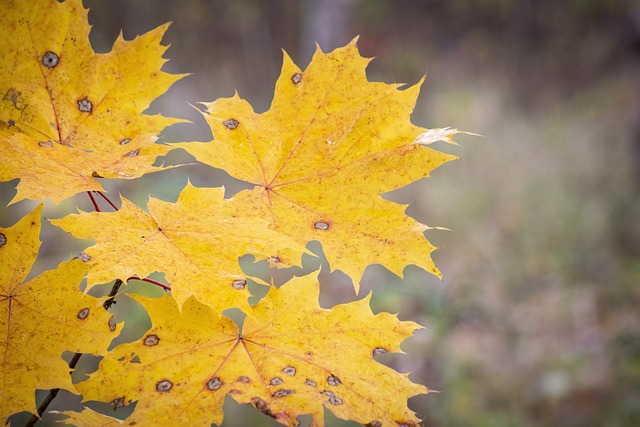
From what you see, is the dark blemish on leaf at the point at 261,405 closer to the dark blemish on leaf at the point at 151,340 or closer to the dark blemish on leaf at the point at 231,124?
the dark blemish on leaf at the point at 151,340

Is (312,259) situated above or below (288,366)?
above

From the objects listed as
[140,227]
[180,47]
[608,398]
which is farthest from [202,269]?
[180,47]

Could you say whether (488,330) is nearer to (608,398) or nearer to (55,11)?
(608,398)

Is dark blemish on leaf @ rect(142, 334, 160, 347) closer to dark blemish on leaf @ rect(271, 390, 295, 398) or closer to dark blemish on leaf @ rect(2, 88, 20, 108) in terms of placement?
dark blemish on leaf @ rect(271, 390, 295, 398)

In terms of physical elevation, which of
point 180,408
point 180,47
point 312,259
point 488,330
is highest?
point 180,47

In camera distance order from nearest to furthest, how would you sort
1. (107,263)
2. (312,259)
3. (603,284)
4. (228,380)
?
(107,263), (228,380), (603,284), (312,259)

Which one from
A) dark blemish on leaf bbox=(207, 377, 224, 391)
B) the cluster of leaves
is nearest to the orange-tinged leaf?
the cluster of leaves

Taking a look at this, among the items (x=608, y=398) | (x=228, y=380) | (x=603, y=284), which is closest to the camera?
(x=228, y=380)
